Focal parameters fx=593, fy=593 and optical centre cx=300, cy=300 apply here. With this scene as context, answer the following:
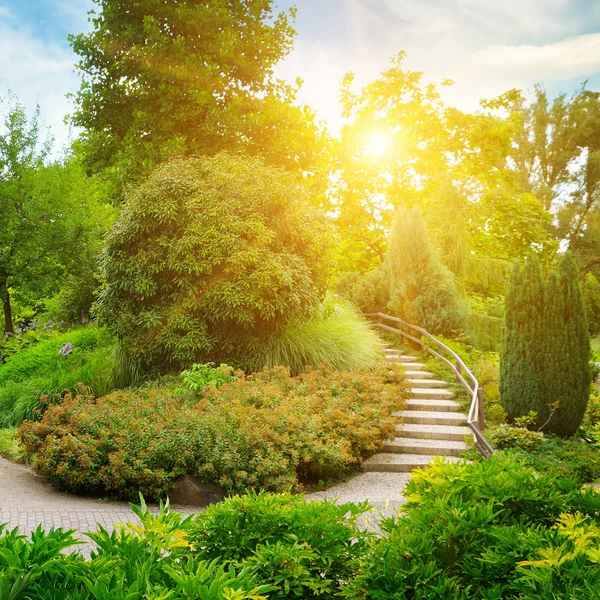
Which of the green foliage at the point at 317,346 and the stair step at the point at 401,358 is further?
the stair step at the point at 401,358

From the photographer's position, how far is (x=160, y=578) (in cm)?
234

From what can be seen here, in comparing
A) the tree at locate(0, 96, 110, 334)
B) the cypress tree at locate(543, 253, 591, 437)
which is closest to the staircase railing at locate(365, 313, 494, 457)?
the cypress tree at locate(543, 253, 591, 437)

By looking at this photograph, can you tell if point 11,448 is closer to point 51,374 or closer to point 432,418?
point 51,374

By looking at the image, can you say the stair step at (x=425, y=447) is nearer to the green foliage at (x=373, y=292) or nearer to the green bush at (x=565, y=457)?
the green bush at (x=565, y=457)

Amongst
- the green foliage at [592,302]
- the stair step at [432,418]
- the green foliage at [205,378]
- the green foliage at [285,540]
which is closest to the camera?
the green foliage at [285,540]

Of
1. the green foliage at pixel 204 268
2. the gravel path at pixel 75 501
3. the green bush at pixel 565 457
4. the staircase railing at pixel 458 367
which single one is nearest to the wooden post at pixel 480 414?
the staircase railing at pixel 458 367

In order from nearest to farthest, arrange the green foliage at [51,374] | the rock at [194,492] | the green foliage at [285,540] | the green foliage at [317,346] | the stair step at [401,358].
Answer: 1. the green foliage at [285,540]
2. the rock at [194,492]
3. the green foliage at [51,374]
4. the green foliage at [317,346]
5. the stair step at [401,358]

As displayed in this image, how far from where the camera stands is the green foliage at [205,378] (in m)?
9.05

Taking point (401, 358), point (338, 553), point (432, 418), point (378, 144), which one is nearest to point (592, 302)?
point (378, 144)

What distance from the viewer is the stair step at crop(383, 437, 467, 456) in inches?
348

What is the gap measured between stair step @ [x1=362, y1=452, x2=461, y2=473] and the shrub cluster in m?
5.10

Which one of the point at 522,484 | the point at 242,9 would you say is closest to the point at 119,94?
the point at 242,9

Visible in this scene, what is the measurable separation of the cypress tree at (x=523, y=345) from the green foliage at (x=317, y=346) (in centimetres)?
254

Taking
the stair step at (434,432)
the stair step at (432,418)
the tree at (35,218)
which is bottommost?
the stair step at (434,432)
